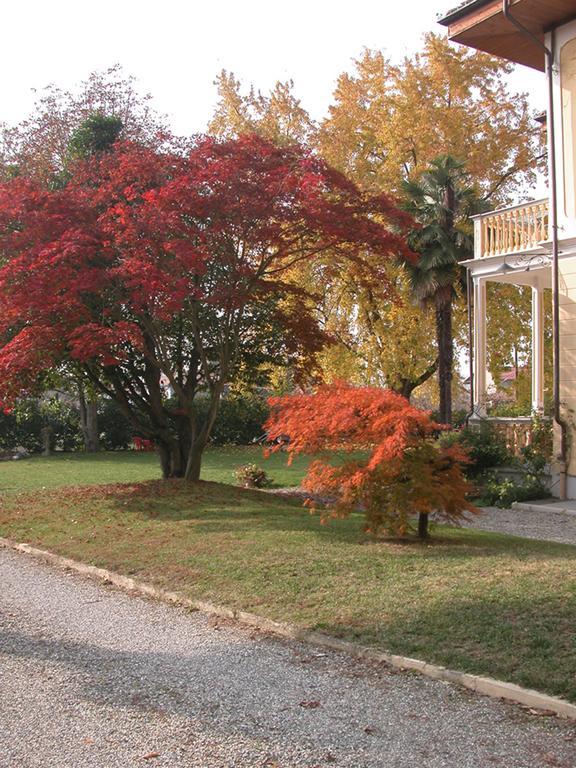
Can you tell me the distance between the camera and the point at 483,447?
16312 millimetres

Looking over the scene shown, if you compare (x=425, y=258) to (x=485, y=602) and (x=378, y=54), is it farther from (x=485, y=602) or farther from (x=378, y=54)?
(x=485, y=602)

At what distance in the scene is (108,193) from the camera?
13.5 meters

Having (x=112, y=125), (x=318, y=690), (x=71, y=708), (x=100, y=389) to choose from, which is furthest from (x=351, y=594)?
(x=112, y=125)

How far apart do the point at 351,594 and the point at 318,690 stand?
79.3 inches

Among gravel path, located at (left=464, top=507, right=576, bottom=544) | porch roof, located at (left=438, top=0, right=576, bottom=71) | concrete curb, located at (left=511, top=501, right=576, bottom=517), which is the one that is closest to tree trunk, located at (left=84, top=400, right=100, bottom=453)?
gravel path, located at (left=464, top=507, right=576, bottom=544)

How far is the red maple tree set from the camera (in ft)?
40.2

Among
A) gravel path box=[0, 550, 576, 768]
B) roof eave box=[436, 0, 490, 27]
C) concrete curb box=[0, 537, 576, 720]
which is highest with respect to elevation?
roof eave box=[436, 0, 490, 27]

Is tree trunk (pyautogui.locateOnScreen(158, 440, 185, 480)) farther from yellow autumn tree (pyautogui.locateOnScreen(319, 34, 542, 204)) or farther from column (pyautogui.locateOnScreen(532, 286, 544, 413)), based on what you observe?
yellow autumn tree (pyautogui.locateOnScreen(319, 34, 542, 204))

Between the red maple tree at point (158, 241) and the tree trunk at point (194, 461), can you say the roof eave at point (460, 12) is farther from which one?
the tree trunk at point (194, 461)

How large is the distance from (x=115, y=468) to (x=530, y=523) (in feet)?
45.3

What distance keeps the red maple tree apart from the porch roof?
13.0 ft

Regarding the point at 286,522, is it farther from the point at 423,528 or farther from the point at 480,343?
the point at 480,343

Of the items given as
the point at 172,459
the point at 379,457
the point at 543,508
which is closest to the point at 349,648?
the point at 379,457

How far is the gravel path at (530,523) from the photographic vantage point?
1139 centimetres
